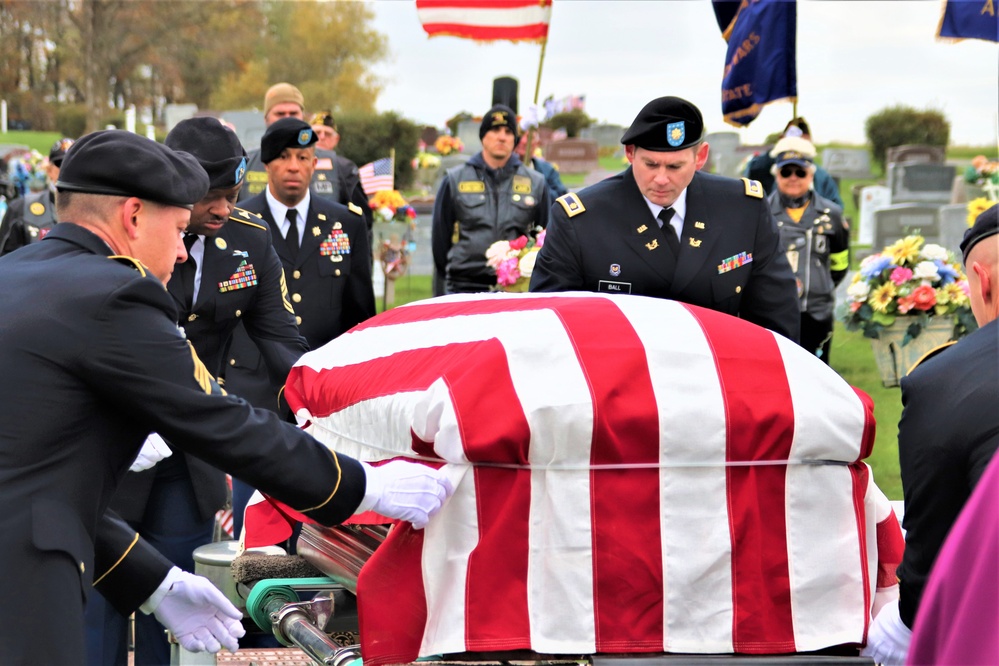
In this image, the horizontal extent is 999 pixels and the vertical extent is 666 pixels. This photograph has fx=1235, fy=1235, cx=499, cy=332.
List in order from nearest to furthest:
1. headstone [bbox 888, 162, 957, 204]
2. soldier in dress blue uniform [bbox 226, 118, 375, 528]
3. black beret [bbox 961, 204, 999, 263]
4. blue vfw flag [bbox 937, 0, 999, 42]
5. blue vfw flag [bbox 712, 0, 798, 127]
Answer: black beret [bbox 961, 204, 999, 263], soldier in dress blue uniform [bbox 226, 118, 375, 528], blue vfw flag [bbox 937, 0, 999, 42], blue vfw flag [bbox 712, 0, 798, 127], headstone [bbox 888, 162, 957, 204]

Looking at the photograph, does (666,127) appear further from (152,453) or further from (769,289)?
(152,453)

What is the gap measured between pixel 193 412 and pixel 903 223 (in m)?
13.9

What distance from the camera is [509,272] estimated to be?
265 inches

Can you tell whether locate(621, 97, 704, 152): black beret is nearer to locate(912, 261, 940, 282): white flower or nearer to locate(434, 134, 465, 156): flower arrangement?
locate(912, 261, 940, 282): white flower

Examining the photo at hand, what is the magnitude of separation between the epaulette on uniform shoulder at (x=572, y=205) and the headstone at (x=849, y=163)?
24416mm

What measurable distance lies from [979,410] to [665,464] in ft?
2.05

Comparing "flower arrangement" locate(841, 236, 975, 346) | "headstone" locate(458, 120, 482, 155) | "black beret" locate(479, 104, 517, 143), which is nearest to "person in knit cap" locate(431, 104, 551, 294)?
"black beret" locate(479, 104, 517, 143)

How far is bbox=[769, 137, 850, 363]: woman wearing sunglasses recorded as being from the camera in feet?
24.8

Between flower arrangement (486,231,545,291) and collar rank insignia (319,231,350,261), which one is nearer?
collar rank insignia (319,231,350,261)

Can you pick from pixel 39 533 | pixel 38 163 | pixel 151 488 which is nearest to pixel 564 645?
pixel 39 533

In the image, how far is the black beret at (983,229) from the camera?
2.32 m

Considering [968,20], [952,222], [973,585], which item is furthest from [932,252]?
[973,585]

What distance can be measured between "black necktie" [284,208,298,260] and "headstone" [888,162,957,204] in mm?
14798

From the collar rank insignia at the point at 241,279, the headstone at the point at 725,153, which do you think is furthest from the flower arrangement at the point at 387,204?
the headstone at the point at 725,153
